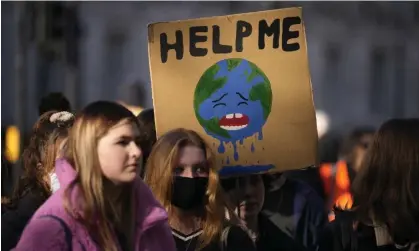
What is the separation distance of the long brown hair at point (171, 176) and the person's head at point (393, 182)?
1.84 feet

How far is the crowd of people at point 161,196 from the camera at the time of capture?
3693mm

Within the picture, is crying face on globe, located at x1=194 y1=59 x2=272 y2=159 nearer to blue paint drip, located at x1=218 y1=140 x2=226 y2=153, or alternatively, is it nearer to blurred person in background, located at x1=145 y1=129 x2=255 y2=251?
blue paint drip, located at x1=218 y1=140 x2=226 y2=153

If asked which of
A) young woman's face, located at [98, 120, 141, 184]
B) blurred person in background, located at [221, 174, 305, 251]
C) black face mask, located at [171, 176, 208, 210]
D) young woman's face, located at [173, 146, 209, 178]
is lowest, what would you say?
blurred person in background, located at [221, 174, 305, 251]

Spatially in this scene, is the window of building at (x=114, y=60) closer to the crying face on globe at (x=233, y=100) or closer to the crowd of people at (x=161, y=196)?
the crowd of people at (x=161, y=196)

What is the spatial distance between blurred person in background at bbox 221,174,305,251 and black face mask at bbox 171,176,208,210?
2.11 ft

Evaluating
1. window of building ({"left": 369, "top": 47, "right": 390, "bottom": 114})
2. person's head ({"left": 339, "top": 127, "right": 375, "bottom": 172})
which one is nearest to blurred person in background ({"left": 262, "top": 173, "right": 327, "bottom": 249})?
person's head ({"left": 339, "top": 127, "right": 375, "bottom": 172})

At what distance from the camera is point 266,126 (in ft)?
16.9

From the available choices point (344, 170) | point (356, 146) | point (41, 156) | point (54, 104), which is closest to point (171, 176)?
point (41, 156)

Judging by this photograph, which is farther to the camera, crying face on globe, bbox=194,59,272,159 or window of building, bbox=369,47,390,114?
window of building, bbox=369,47,390,114

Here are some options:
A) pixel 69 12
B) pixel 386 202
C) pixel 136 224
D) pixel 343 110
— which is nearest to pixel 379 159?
pixel 386 202

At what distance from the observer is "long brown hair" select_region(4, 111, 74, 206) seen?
16.0ft

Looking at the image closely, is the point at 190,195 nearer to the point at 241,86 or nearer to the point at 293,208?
the point at 241,86

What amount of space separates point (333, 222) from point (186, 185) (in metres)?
0.60

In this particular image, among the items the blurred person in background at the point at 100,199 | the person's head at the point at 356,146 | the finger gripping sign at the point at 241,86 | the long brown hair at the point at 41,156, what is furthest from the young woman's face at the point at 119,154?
the person's head at the point at 356,146
